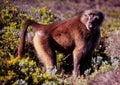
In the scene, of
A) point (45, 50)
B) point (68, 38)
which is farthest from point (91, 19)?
point (45, 50)

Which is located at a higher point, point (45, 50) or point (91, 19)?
point (91, 19)

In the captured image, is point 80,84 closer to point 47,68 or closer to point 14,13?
point 47,68

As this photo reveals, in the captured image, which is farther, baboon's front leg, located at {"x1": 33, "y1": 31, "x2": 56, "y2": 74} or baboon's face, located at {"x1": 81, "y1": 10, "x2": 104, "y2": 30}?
baboon's face, located at {"x1": 81, "y1": 10, "x2": 104, "y2": 30}

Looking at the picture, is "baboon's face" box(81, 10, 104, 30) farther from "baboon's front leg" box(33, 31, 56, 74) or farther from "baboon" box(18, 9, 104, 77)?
"baboon's front leg" box(33, 31, 56, 74)

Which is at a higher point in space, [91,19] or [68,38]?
[91,19]

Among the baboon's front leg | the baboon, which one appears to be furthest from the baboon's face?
the baboon's front leg

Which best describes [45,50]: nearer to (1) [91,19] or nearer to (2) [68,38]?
(2) [68,38]

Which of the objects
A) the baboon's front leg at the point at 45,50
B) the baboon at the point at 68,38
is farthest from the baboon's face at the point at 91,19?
the baboon's front leg at the point at 45,50

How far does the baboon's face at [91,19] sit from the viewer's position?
6966 mm

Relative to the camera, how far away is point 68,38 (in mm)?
6945

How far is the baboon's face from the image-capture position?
6966 millimetres

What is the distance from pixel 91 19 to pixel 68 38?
534 millimetres

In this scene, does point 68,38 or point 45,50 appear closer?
point 45,50

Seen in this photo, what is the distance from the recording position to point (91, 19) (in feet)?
22.8
